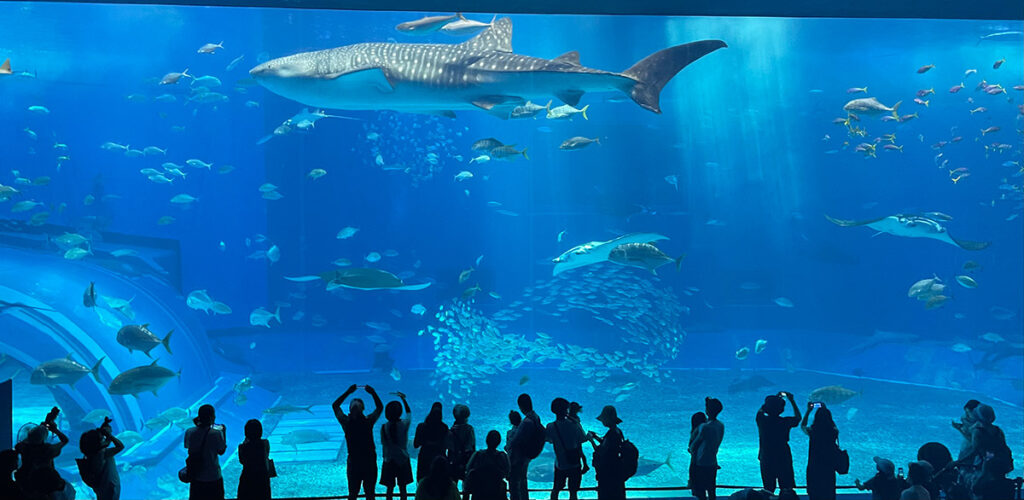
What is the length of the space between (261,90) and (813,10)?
885 inches

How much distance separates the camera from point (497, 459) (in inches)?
121

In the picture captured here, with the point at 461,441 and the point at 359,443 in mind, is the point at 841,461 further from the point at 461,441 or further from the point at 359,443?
the point at 359,443

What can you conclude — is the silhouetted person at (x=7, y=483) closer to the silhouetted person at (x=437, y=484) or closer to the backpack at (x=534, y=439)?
the silhouetted person at (x=437, y=484)

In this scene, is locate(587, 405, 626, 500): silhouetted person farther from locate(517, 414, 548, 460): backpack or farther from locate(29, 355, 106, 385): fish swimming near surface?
locate(29, 355, 106, 385): fish swimming near surface

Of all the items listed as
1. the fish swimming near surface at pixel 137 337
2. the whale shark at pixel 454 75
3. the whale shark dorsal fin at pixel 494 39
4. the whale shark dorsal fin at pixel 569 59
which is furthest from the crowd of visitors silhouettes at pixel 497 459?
the whale shark dorsal fin at pixel 494 39

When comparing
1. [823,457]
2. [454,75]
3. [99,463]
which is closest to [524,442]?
[823,457]

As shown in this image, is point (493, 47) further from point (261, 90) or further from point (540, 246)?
point (261, 90)

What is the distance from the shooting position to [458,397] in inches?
578

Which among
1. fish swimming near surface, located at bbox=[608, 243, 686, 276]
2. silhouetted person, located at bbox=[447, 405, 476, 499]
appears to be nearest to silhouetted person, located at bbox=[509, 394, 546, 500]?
silhouetted person, located at bbox=[447, 405, 476, 499]

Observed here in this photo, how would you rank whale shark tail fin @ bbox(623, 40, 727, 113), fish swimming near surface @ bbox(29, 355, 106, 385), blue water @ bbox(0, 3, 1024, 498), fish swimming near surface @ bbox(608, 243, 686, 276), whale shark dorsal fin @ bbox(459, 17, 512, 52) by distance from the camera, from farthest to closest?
blue water @ bbox(0, 3, 1024, 498) → fish swimming near surface @ bbox(608, 243, 686, 276) → fish swimming near surface @ bbox(29, 355, 106, 385) → whale shark dorsal fin @ bbox(459, 17, 512, 52) → whale shark tail fin @ bbox(623, 40, 727, 113)

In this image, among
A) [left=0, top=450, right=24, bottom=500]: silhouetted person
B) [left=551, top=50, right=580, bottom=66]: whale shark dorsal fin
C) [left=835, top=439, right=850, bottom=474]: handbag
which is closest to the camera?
[left=0, top=450, right=24, bottom=500]: silhouetted person

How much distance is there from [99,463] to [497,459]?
200 cm

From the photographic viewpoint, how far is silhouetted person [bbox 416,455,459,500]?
2.77 m

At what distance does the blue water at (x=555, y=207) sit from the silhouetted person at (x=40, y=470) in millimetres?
9578
